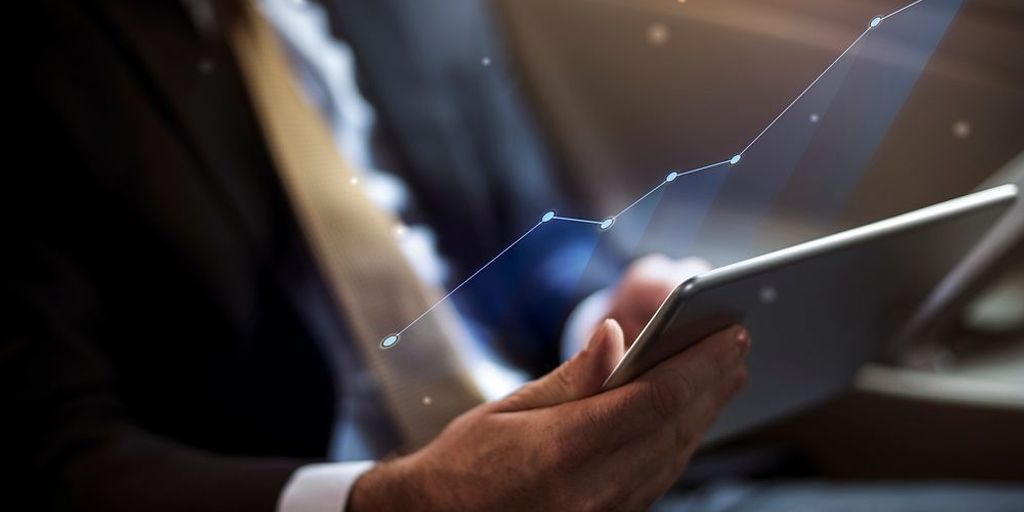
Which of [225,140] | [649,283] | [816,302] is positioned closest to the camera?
[816,302]

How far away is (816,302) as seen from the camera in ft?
1.85

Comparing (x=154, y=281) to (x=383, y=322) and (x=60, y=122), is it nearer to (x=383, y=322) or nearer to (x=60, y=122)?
(x=60, y=122)

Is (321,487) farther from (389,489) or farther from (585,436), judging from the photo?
(585,436)

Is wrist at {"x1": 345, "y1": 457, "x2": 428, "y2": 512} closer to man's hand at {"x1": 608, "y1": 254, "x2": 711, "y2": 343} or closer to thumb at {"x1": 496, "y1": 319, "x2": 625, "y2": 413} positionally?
thumb at {"x1": 496, "y1": 319, "x2": 625, "y2": 413}

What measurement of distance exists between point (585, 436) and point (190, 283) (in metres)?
0.51

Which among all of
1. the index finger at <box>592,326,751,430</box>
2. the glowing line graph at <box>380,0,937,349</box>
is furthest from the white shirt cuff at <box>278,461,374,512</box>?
Result: the index finger at <box>592,326,751,430</box>

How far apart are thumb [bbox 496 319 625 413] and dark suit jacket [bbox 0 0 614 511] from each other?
0.39 ft

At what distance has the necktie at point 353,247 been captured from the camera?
0.57 metres

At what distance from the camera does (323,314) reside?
81 centimetres

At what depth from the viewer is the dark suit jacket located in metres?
0.65

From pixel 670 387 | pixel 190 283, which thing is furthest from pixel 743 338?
pixel 190 283

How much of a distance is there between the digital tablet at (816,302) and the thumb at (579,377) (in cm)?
1

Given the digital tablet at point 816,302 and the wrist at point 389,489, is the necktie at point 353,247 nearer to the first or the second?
the wrist at point 389,489

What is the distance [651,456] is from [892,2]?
0.34 metres
